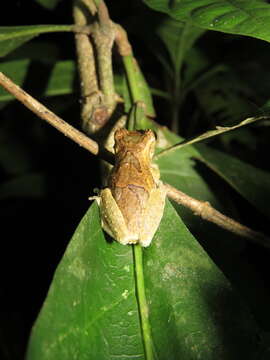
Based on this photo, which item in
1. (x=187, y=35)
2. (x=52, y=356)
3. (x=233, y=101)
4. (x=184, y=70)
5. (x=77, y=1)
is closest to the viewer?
(x=52, y=356)

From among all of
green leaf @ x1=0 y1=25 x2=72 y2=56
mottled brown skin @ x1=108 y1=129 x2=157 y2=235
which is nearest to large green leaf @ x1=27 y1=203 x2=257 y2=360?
mottled brown skin @ x1=108 y1=129 x2=157 y2=235

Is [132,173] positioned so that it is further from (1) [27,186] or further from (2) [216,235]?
(1) [27,186]

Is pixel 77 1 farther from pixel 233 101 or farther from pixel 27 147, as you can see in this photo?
pixel 27 147

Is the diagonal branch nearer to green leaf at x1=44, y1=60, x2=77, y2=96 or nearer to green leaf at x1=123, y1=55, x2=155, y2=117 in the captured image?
green leaf at x1=123, y1=55, x2=155, y2=117

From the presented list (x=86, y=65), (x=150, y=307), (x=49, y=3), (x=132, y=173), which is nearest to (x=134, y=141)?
(x=132, y=173)

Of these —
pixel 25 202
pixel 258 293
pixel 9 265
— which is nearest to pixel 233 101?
pixel 258 293

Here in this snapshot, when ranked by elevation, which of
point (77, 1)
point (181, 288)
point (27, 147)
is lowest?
point (27, 147)
